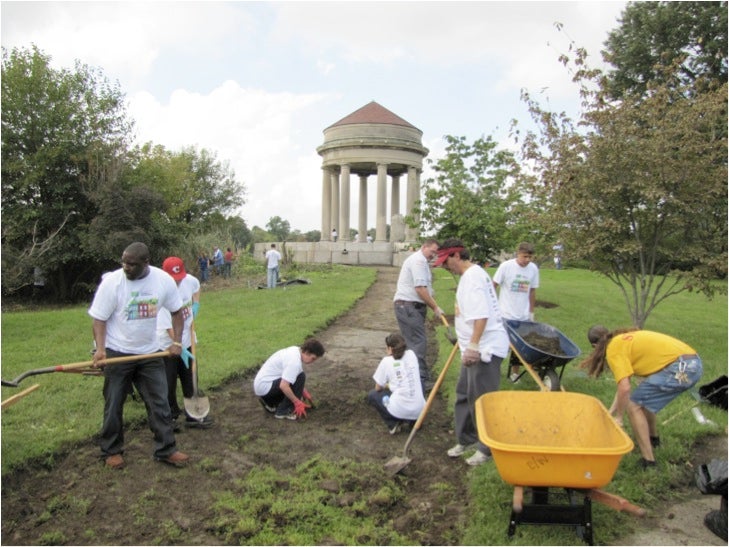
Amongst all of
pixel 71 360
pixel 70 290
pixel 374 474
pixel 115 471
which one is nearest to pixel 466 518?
pixel 374 474

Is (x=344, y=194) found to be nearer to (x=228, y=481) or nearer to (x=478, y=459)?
(x=478, y=459)

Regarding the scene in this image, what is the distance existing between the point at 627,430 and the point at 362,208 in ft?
120

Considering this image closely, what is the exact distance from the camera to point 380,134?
36219mm

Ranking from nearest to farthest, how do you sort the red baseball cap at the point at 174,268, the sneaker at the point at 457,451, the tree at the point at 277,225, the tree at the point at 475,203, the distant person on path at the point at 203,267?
the sneaker at the point at 457,451, the red baseball cap at the point at 174,268, the tree at the point at 475,203, the distant person on path at the point at 203,267, the tree at the point at 277,225

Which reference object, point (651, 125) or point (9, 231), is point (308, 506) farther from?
point (9, 231)

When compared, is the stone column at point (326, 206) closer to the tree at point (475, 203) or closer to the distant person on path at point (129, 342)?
the tree at point (475, 203)

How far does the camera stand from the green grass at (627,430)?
12.5 feet

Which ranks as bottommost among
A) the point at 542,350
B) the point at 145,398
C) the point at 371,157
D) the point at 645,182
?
the point at 145,398

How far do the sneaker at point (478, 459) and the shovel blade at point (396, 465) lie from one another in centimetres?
52

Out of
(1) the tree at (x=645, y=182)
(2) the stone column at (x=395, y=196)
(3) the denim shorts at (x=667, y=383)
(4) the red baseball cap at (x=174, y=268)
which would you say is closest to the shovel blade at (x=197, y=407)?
(4) the red baseball cap at (x=174, y=268)

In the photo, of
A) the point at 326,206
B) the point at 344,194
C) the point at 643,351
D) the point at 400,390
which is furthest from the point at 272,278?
the point at 326,206

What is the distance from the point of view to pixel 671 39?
1041 inches

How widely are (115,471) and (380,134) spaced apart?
1308 inches

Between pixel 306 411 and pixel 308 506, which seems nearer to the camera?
pixel 308 506
